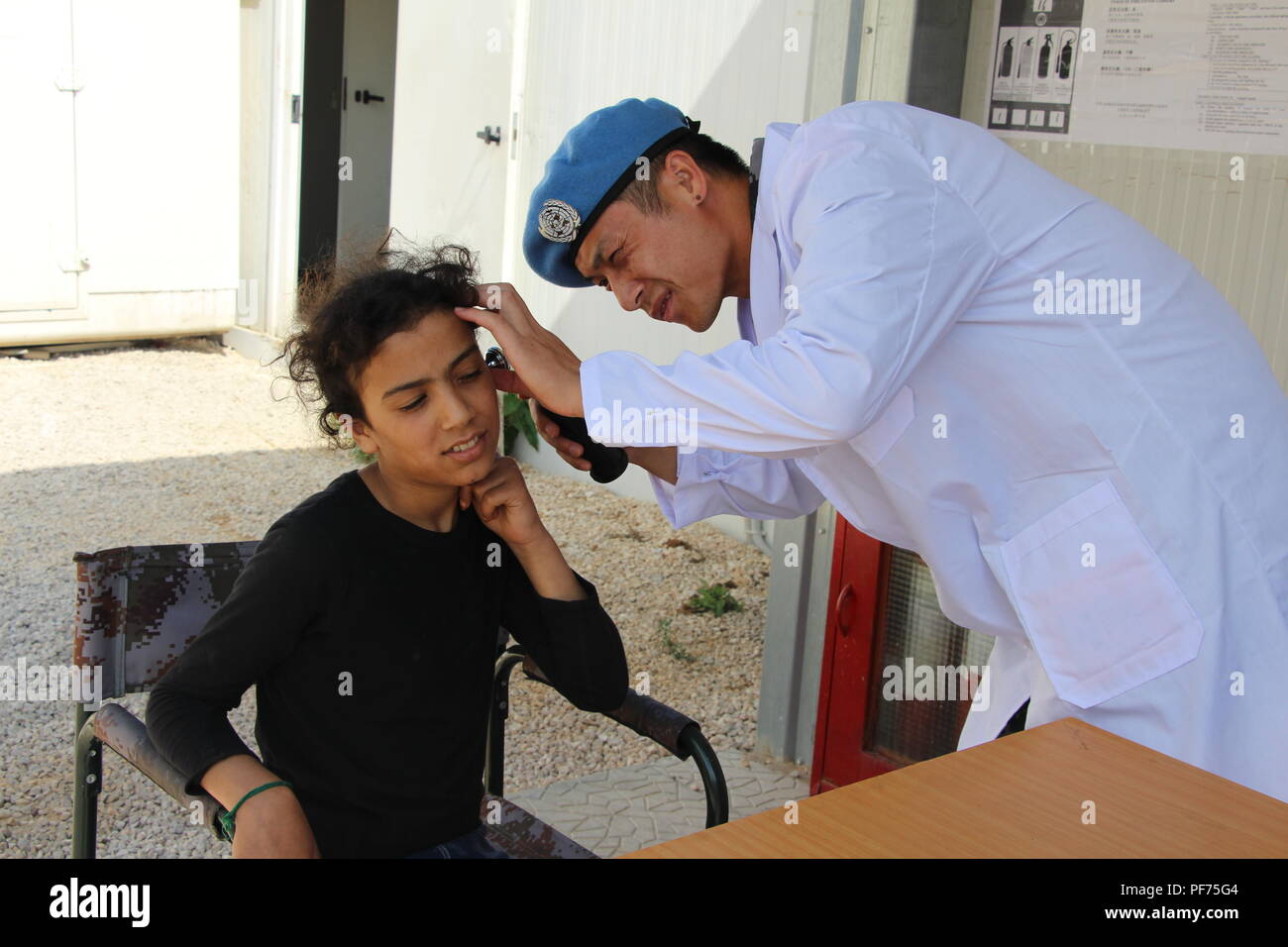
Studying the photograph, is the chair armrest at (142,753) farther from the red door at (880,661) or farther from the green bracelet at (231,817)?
the red door at (880,661)

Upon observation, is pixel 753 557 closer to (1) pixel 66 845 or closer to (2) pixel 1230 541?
(1) pixel 66 845

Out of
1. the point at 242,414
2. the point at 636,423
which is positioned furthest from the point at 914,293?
the point at 242,414

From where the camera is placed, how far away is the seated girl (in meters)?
1.85

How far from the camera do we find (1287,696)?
1.62 m

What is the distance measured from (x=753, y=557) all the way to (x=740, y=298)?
346cm

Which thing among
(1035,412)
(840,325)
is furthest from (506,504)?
(1035,412)

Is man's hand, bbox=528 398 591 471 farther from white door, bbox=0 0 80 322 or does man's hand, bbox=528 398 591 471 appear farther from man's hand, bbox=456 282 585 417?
white door, bbox=0 0 80 322

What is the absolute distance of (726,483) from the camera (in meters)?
2.23

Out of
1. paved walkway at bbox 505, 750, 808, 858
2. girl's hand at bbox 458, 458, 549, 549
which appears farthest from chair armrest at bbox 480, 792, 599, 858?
paved walkway at bbox 505, 750, 808, 858

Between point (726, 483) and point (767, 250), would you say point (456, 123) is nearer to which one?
point (726, 483)

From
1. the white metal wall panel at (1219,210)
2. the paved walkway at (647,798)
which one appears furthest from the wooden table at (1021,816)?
the paved walkway at (647,798)

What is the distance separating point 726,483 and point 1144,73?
1357 mm

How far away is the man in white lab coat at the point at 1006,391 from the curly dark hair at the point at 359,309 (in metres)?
0.16

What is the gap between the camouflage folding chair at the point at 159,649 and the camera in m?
1.93
